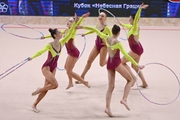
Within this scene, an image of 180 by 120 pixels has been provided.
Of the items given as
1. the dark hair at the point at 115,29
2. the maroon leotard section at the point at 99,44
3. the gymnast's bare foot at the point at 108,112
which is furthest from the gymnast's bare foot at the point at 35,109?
the maroon leotard section at the point at 99,44

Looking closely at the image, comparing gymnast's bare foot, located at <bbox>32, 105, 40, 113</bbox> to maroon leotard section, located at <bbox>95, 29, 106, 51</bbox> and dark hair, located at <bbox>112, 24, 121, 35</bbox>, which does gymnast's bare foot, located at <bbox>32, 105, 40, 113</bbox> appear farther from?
→ maroon leotard section, located at <bbox>95, 29, 106, 51</bbox>

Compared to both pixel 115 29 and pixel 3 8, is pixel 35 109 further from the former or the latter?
pixel 3 8

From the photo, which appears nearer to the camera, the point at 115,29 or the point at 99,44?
the point at 115,29

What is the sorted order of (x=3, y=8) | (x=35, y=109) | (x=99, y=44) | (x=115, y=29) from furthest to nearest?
(x=3, y=8) → (x=99, y=44) → (x=35, y=109) → (x=115, y=29)

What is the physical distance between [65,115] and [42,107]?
51 centimetres

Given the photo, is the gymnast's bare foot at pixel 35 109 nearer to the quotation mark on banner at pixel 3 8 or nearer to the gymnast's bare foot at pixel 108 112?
the gymnast's bare foot at pixel 108 112

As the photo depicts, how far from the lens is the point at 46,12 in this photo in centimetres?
1452

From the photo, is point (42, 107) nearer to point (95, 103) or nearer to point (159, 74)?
point (95, 103)

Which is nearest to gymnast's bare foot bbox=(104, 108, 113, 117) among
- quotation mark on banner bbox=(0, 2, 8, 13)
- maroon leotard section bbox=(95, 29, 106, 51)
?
maroon leotard section bbox=(95, 29, 106, 51)

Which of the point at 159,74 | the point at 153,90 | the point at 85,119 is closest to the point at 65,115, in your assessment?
the point at 85,119

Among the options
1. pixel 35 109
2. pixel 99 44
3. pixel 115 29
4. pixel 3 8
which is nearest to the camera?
pixel 115 29

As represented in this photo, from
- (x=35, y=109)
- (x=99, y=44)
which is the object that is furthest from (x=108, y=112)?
(x=99, y=44)

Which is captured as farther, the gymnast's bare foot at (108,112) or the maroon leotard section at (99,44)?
the maroon leotard section at (99,44)

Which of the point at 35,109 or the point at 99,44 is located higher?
the point at 99,44
